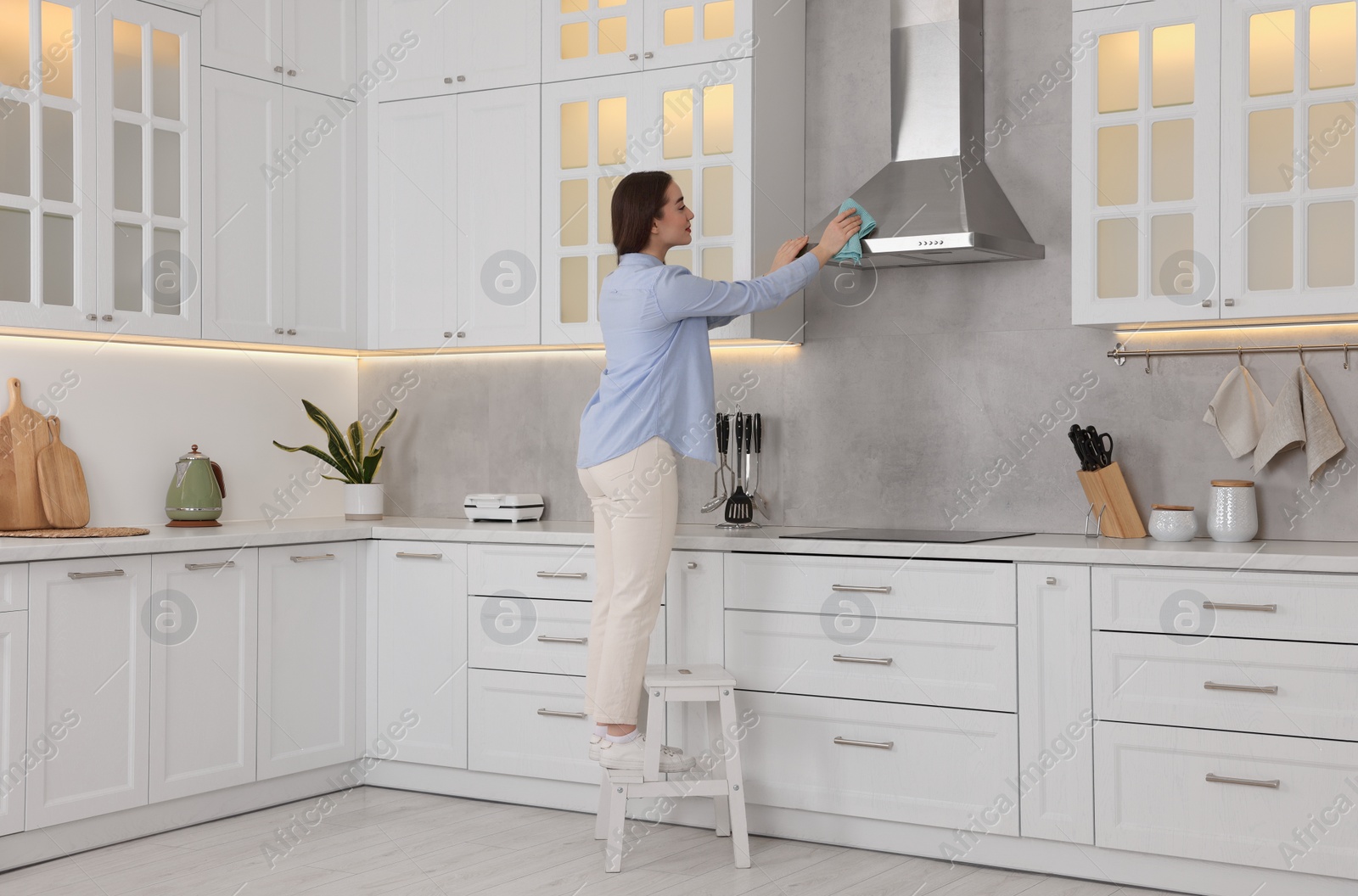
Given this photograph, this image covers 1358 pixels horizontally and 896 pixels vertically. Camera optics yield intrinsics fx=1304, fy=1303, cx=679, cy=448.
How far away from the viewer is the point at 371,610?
13.5 feet

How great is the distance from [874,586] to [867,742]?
40 cm

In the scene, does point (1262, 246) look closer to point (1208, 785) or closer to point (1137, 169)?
point (1137, 169)

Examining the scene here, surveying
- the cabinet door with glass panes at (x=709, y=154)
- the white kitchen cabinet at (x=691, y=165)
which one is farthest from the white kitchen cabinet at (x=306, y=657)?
the cabinet door with glass panes at (x=709, y=154)

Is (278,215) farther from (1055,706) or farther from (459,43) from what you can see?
(1055,706)

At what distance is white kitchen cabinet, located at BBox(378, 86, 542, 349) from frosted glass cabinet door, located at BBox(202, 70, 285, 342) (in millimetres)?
385

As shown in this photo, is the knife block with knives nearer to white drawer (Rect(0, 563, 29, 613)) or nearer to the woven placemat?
the woven placemat

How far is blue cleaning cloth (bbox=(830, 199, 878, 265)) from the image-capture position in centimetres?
346

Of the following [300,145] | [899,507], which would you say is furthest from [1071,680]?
[300,145]

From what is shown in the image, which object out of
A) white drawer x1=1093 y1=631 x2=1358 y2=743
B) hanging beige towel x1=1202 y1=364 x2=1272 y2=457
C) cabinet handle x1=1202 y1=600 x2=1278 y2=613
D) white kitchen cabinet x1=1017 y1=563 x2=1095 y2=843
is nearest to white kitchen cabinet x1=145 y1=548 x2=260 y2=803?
white kitchen cabinet x1=1017 y1=563 x2=1095 y2=843

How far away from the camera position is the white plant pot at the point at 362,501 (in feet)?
14.6

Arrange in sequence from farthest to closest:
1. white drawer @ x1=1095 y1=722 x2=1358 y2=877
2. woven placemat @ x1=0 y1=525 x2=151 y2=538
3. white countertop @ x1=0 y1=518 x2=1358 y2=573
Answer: woven placemat @ x1=0 y1=525 x2=151 y2=538
white countertop @ x1=0 y1=518 x2=1358 y2=573
white drawer @ x1=1095 y1=722 x2=1358 y2=877

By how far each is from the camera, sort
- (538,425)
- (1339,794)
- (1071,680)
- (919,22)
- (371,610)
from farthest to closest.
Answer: (538,425)
(371,610)
(919,22)
(1071,680)
(1339,794)

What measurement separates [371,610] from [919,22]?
242 cm

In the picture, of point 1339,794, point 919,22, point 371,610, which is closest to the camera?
point 1339,794
